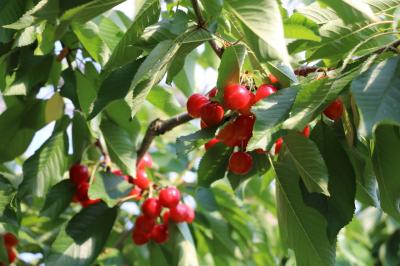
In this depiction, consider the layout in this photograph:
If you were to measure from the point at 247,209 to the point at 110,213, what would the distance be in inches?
39.7

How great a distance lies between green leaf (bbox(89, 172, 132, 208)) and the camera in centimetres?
178

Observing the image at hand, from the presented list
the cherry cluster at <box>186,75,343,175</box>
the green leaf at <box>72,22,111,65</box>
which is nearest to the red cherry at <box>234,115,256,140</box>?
the cherry cluster at <box>186,75,343,175</box>

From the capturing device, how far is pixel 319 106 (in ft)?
3.23

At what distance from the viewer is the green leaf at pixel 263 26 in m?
0.88

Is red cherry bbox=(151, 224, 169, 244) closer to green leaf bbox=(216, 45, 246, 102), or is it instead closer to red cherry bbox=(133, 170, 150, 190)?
red cherry bbox=(133, 170, 150, 190)

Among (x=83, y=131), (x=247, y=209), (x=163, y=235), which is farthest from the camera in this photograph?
(x=247, y=209)

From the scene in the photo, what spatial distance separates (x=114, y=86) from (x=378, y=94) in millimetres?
517

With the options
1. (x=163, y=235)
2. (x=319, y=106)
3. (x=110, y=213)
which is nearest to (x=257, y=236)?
(x=163, y=235)

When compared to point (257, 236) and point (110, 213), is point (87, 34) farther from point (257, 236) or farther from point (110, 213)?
point (257, 236)

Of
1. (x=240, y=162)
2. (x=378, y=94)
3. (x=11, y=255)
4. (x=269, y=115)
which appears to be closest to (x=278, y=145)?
(x=240, y=162)

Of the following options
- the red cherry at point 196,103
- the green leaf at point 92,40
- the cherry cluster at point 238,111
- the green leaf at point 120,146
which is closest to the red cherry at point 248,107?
the cherry cluster at point 238,111

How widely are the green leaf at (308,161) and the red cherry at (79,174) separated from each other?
848 mm

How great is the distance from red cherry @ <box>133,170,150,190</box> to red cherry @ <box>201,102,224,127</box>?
2.56ft

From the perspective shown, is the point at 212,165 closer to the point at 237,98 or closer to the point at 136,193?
the point at 237,98
